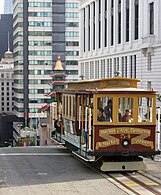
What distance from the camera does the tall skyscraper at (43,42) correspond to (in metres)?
105

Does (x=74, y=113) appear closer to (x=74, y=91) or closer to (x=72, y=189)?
(x=74, y=91)

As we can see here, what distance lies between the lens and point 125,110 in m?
16.4

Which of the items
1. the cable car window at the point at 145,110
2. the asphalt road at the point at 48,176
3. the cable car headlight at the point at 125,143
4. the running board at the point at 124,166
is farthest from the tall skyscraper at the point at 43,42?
the cable car headlight at the point at 125,143

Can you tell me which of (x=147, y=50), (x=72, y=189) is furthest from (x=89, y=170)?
(x=147, y=50)

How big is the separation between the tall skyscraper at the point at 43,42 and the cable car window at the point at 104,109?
8914 centimetres

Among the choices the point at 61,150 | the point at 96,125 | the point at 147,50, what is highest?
the point at 147,50

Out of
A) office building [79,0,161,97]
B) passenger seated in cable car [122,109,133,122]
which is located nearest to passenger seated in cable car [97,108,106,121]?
passenger seated in cable car [122,109,133,122]

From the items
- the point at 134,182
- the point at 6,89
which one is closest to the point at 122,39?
the point at 134,182

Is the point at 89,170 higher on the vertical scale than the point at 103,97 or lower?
lower

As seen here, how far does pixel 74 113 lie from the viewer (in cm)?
1864

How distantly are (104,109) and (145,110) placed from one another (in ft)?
4.67

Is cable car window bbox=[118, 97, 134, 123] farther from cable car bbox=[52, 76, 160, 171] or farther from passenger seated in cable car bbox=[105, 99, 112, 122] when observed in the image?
passenger seated in cable car bbox=[105, 99, 112, 122]

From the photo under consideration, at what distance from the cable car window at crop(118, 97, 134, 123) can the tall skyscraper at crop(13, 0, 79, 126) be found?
→ 89107 mm

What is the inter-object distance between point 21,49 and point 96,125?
94.8 meters
